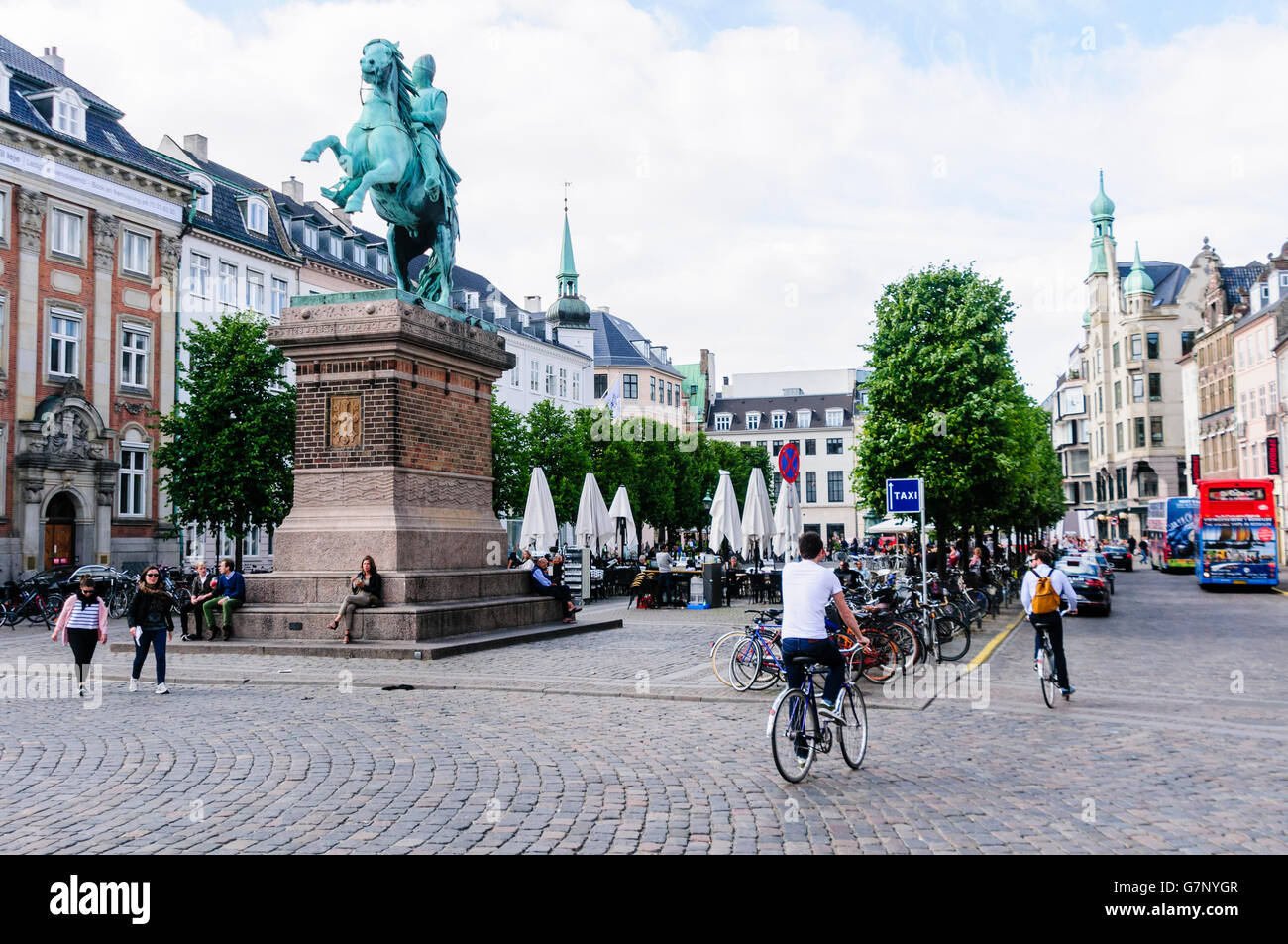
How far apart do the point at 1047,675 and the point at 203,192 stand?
1648 inches

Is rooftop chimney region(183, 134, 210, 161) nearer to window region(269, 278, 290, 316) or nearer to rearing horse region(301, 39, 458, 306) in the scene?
window region(269, 278, 290, 316)

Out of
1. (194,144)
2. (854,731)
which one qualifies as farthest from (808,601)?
(194,144)

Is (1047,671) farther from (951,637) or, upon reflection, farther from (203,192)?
(203,192)

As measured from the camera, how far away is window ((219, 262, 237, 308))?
44778 mm

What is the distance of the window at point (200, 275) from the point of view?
141 ft

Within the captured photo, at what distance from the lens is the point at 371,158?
1764 cm

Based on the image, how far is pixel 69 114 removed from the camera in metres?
37.1

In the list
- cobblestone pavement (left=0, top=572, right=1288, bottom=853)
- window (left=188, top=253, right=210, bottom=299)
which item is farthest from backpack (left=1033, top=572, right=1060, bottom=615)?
window (left=188, top=253, right=210, bottom=299)

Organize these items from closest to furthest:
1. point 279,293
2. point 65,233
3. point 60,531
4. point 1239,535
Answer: point 60,531, point 65,233, point 1239,535, point 279,293

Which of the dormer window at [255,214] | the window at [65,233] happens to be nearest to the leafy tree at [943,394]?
the window at [65,233]

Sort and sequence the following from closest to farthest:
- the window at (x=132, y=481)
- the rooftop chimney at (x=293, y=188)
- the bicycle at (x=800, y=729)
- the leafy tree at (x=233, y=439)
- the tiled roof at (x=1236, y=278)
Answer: the bicycle at (x=800, y=729) < the leafy tree at (x=233, y=439) < the window at (x=132, y=481) < the rooftop chimney at (x=293, y=188) < the tiled roof at (x=1236, y=278)

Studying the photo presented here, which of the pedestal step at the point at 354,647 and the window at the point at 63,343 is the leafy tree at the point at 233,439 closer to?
the window at the point at 63,343

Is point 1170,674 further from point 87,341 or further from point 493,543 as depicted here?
point 87,341

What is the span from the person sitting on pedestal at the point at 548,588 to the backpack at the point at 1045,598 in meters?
9.76
